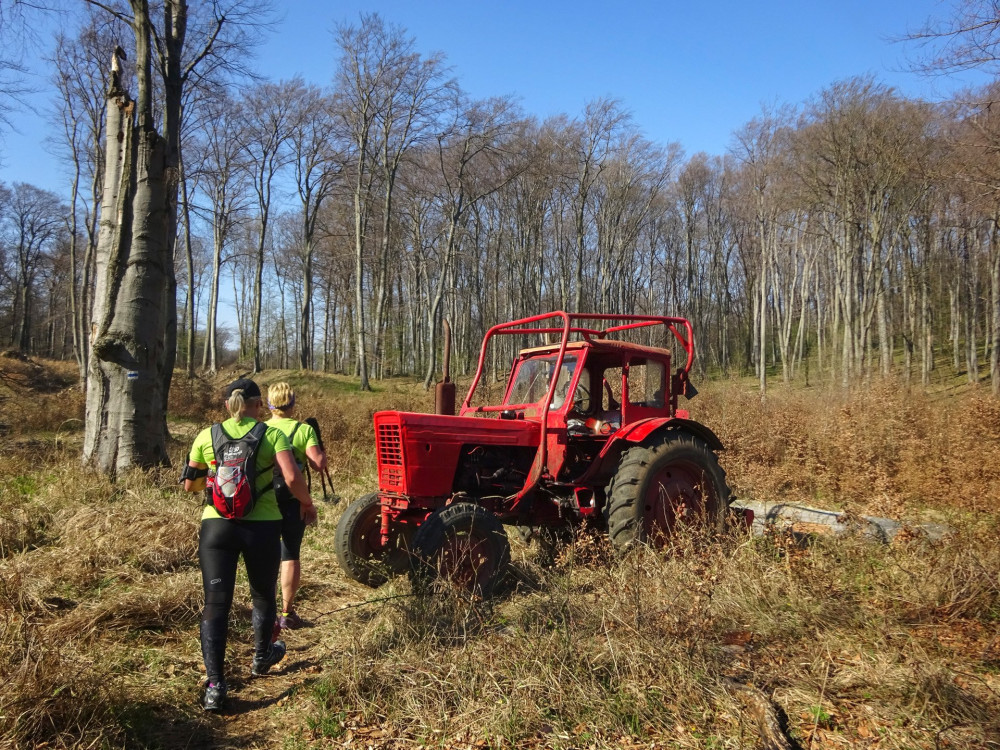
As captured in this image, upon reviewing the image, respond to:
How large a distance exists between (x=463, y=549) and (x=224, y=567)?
1.54 meters

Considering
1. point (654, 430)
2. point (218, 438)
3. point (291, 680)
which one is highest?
point (218, 438)

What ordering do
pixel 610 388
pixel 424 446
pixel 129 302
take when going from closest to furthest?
pixel 424 446 → pixel 610 388 → pixel 129 302

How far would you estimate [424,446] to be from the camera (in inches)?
204

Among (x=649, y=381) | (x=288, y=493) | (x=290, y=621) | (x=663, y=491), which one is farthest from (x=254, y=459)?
(x=649, y=381)

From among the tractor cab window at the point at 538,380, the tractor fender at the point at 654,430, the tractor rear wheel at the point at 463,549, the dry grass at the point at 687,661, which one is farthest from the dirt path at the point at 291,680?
the tractor fender at the point at 654,430

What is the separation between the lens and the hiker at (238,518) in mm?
3568

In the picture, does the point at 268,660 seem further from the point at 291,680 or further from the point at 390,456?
the point at 390,456

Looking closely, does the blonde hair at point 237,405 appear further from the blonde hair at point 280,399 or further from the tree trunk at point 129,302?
the tree trunk at point 129,302

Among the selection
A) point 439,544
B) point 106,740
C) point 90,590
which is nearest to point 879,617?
point 439,544

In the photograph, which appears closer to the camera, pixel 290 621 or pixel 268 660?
pixel 268 660

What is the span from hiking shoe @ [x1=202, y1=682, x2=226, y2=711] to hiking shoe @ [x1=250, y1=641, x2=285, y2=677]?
413mm

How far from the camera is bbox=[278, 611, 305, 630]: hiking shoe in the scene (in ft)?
14.9

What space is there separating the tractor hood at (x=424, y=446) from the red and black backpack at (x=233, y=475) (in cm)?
153

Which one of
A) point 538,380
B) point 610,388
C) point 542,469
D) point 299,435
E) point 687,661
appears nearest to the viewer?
point 687,661
